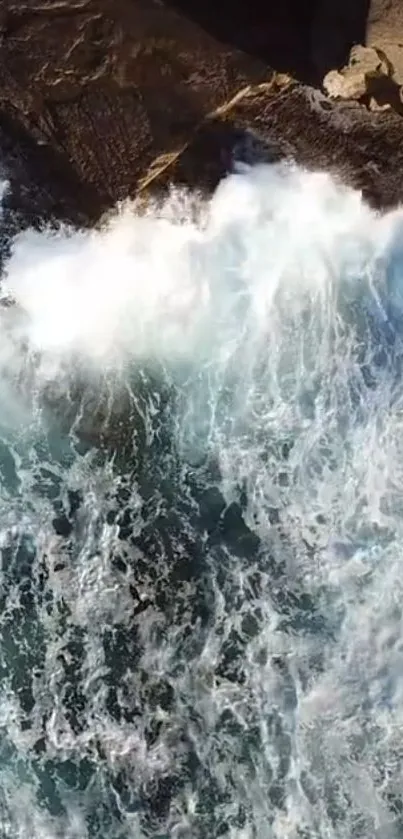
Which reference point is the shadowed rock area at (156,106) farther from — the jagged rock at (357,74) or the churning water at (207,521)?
the churning water at (207,521)

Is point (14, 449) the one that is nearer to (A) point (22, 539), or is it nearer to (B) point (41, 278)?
(A) point (22, 539)

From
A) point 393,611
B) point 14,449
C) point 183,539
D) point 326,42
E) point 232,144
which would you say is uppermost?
point 326,42

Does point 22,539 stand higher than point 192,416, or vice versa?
point 192,416

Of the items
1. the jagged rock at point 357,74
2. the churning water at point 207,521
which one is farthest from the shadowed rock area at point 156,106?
the churning water at point 207,521

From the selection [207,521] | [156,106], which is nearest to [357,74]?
[156,106]

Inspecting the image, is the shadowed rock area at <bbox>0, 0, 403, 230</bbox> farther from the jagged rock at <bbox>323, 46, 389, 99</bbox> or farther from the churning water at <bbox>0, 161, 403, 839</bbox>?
the churning water at <bbox>0, 161, 403, 839</bbox>

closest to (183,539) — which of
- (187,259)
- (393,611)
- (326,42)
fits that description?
(393,611)

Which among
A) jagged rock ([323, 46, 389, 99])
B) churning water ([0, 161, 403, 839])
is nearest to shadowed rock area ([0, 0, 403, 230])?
jagged rock ([323, 46, 389, 99])
